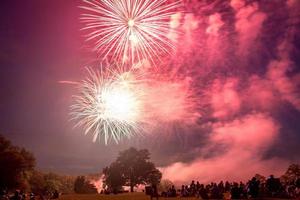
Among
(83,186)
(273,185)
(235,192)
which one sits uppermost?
(83,186)

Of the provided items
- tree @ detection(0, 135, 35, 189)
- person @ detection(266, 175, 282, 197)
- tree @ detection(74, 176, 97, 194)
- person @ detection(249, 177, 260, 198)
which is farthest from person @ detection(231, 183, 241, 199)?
tree @ detection(74, 176, 97, 194)

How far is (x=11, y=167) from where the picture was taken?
8400cm

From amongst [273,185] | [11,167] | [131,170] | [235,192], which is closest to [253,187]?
[235,192]

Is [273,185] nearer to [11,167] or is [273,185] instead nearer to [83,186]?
[11,167]

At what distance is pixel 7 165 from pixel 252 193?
57.1 meters

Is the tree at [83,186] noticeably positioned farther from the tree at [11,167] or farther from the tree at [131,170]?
the tree at [11,167]

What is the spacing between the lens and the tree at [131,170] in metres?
108

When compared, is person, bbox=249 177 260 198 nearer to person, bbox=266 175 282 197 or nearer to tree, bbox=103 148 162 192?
person, bbox=266 175 282 197

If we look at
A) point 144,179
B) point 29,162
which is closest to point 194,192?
point 29,162

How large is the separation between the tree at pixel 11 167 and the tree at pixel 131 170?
2453 cm

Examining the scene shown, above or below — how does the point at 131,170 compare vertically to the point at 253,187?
above

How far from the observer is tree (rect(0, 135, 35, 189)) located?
82.8 metres

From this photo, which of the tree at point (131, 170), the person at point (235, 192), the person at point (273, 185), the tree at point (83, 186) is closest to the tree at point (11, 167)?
the tree at point (131, 170)

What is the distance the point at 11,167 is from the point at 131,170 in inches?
1275
